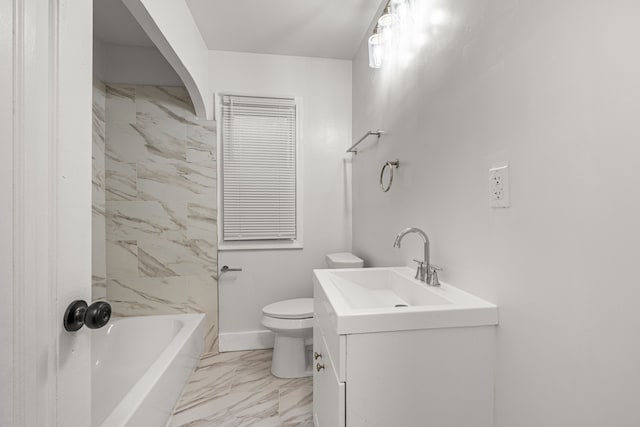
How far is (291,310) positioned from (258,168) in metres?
1.18

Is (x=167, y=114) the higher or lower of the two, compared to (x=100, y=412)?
higher

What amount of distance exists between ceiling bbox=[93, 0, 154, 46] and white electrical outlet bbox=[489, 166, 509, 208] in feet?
7.72

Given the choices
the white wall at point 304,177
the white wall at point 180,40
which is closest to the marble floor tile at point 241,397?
the white wall at point 304,177

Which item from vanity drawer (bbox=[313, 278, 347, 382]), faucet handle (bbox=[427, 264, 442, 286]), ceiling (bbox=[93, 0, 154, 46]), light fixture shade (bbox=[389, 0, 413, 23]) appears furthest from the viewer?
ceiling (bbox=[93, 0, 154, 46])

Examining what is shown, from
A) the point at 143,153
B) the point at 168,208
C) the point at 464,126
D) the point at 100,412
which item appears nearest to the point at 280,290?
the point at 168,208

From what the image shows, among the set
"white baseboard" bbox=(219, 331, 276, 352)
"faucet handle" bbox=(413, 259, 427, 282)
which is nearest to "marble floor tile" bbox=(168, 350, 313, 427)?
"white baseboard" bbox=(219, 331, 276, 352)

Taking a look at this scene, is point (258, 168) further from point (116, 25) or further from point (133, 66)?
point (116, 25)

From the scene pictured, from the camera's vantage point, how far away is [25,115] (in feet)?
1.81

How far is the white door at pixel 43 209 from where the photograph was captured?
1.72 feet

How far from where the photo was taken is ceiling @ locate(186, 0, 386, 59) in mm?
1844

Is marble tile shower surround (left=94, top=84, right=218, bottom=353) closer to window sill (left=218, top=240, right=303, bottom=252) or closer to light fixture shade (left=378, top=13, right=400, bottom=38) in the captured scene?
window sill (left=218, top=240, right=303, bottom=252)

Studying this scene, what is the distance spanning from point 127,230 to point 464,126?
2424mm

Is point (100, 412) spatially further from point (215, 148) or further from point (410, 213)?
point (410, 213)

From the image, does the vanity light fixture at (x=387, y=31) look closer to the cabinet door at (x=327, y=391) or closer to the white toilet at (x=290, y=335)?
the cabinet door at (x=327, y=391)
